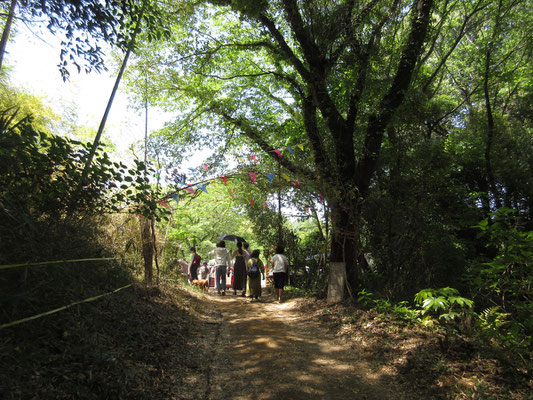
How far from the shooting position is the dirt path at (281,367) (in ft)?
10.3

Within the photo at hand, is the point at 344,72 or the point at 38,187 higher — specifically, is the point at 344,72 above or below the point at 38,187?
above

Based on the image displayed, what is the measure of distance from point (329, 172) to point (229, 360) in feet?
14.4

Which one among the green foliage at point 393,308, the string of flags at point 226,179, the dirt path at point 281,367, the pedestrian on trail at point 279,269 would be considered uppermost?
the string of flags at point 226,179

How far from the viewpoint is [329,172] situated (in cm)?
695

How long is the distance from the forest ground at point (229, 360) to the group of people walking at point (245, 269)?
3.57 m

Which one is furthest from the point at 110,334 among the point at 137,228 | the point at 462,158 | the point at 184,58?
the point at 462,158

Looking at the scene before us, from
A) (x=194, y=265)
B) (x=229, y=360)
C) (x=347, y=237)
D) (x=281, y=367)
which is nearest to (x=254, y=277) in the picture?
(x=347, y=237)

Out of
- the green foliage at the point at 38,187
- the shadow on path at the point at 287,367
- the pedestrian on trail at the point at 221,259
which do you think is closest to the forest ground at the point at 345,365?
the shadow on path at the point at 287,367

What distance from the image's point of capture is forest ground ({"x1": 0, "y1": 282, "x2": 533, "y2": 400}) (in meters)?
2.34

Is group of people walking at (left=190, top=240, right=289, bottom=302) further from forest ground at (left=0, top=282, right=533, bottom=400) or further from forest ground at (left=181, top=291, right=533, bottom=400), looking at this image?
forest ground at (left=0, top=282, right=533, bottom=400)

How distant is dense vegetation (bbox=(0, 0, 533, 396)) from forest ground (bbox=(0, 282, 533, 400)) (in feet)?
0.90

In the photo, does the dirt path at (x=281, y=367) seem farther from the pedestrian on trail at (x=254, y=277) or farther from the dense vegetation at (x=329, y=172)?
the pedestrian on trail at (x=254, y=277)

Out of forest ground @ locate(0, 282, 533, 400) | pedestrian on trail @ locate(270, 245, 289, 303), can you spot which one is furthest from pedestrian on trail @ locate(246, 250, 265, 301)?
forest ground @ locate(0, 282, 533, 400)

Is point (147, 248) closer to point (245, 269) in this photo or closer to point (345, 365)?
point (345, 365)
